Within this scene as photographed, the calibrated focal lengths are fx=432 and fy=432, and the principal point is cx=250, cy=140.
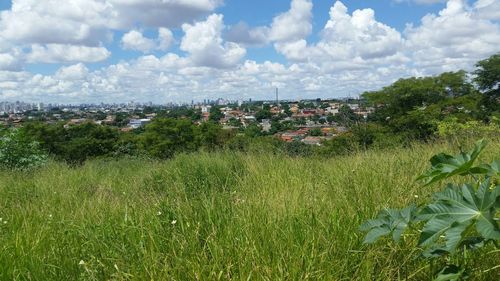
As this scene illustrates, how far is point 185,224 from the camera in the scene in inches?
127

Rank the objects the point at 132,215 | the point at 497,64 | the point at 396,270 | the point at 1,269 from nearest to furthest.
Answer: the point at 396,270 < the point at 1,269 < the point at 132,215 < the point at 497,64

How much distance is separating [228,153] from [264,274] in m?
6.99

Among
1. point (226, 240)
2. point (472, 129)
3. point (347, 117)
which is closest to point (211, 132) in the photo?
point (347, 117)

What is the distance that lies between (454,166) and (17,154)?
11.9 metres

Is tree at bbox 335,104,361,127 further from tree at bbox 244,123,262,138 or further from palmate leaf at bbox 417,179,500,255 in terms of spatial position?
palmate leaf at bbox 417,179,500,255

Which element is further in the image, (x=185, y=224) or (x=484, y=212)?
(x=185, y=224)

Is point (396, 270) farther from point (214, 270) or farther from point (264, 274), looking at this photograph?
point (214, 270)

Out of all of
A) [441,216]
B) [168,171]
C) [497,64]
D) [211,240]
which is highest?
[497,64]

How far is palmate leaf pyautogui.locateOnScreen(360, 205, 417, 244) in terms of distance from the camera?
6.05 ft

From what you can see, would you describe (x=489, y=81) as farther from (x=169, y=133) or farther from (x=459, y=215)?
(x=459, y=215)

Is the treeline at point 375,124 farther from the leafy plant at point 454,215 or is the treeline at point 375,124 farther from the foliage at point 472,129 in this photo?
the leafy plant at point 454,215

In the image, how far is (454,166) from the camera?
1771 mm

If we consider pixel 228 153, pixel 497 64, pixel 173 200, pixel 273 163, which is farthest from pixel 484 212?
pixel 497 64

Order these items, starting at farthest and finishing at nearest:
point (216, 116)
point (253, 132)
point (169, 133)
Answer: point (216, 116), point (169, 133), point (253, 132)
